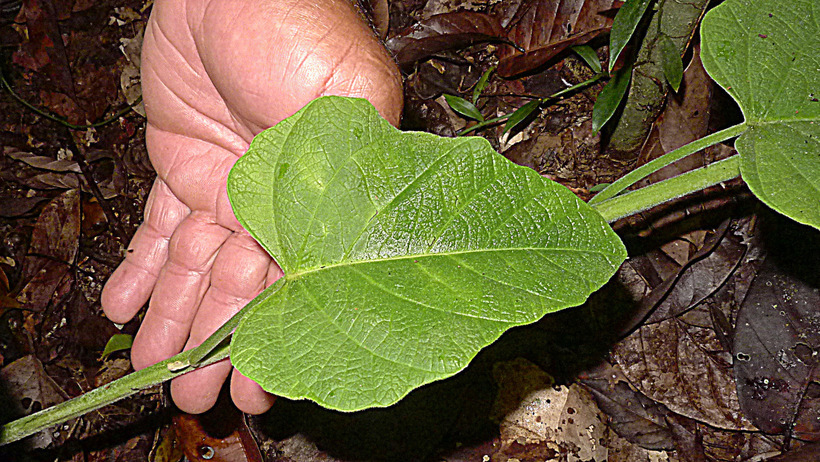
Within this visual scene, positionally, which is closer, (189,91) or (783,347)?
(189,91)

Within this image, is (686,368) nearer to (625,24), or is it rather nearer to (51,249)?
(625,24)

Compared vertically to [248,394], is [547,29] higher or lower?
higher

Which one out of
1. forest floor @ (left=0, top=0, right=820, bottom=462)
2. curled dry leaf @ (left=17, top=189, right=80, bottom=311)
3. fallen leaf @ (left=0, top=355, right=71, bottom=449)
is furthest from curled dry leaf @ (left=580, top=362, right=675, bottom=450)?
curled dry leaf @ (left=17, top=189, right=80, bottom=311)

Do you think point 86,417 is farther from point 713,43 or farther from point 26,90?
point 713,43

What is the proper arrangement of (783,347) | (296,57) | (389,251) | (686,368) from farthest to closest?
(686,368) → (783,347) → (296,57) → (389,251)

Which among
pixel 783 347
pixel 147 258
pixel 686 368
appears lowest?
pixel 686 368

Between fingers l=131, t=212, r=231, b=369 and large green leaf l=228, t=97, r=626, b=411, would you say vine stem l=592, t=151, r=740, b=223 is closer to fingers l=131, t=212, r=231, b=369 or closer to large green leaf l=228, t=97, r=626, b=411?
large green leaf l=228, t=97, r=626, b=411

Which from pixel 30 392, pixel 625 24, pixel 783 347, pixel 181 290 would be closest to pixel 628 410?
pixel 783 347
